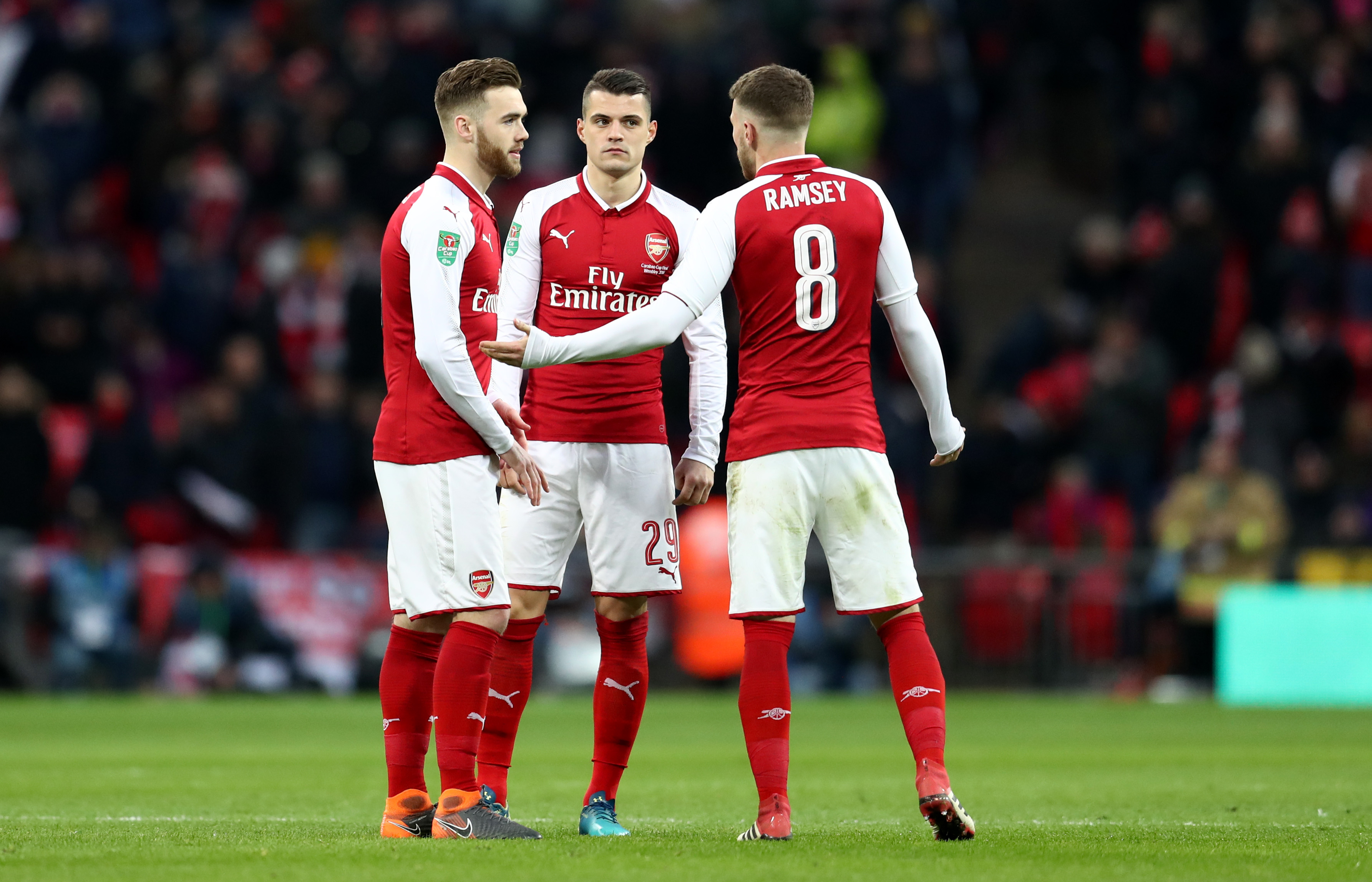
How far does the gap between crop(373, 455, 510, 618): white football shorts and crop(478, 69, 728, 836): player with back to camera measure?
43cm

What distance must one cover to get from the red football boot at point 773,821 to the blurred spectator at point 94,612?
39.4 ft

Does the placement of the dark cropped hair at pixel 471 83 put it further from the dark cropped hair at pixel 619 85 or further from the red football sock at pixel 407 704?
the red football sock at pixel 407 704

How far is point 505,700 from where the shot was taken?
7.72m

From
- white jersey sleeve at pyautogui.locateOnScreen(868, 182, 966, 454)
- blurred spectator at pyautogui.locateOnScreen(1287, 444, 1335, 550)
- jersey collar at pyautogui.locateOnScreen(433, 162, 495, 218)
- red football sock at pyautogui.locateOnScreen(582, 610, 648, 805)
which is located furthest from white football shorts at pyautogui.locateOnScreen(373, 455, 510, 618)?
blurred spectator at pyautogui.locateOnScreen(1287, 444, 1335, 550)

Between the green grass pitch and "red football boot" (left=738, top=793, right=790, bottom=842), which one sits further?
"red football boot" (left=738, top=793, right=790, bottom=842)

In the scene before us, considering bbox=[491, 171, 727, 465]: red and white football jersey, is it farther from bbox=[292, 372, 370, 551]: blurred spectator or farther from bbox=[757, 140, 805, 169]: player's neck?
bbox=[292, 372, 370, 551]: blurred spectator

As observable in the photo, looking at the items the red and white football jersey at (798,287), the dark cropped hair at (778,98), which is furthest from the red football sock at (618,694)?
the dark cropped hair at (778,98)

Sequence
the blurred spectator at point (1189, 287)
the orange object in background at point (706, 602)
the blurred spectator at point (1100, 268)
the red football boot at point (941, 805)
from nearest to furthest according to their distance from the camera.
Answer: the red football boot at point (941, 805) → the orange object in background at point (706, 602) → the blurred spectator at point (1189, 287) → the blurred spectator at point (1100, 268)

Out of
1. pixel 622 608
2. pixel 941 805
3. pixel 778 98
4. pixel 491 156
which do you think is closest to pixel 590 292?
pixel 491 156

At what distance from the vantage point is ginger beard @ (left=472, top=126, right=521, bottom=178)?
7.44 metres

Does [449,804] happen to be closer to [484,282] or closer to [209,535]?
[484,282]

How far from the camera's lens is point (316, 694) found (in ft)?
60.3

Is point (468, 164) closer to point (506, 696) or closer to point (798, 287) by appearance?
point (798, 287)

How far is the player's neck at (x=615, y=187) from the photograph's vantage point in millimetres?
7805
